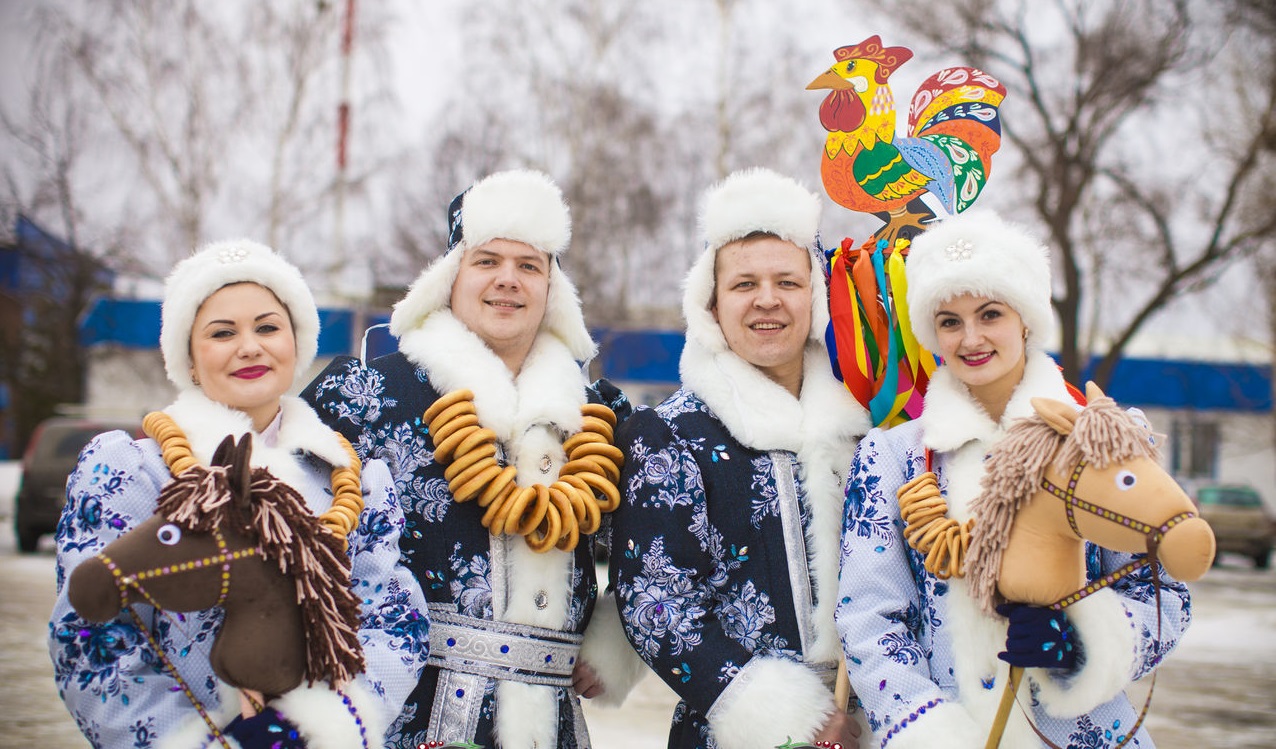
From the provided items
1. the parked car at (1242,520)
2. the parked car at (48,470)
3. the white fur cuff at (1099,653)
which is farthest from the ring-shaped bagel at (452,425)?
the parked car at (1242,520)

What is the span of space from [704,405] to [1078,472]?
101 centimetres

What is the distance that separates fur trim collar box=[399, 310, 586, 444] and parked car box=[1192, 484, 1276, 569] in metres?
16.4

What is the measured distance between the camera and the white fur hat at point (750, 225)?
9.37ft

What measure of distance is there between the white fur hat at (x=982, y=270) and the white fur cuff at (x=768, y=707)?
86 cm

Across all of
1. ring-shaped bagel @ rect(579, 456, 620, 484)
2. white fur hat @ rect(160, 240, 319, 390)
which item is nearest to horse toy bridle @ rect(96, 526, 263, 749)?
white fur hat @ rect(160, 240, 319, 390)

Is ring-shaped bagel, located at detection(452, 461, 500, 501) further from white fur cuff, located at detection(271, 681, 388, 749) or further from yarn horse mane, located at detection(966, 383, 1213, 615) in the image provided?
yarn horse mane, located at detection(966, 383, 1213, 615)

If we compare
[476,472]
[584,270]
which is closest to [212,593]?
[476,472]

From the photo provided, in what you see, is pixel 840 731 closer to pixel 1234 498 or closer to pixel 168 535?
pixel 168 535

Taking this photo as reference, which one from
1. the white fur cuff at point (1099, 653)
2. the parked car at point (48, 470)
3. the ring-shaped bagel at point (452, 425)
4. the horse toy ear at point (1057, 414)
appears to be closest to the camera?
the horse toy ear at point (1057, 414)

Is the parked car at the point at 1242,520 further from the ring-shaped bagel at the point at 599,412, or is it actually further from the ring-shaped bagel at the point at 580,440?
the ring-shaped bagel at the point at 580,440

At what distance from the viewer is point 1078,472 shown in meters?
2.00

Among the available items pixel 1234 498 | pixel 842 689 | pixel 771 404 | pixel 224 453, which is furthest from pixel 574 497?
pixel 1234 498

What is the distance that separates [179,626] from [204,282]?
69 centimetres

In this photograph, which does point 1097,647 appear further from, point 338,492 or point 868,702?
point 338,492
